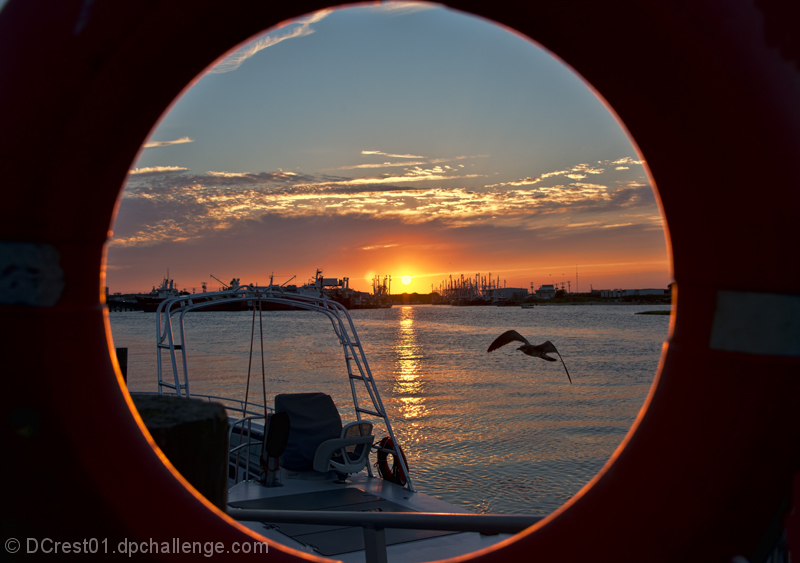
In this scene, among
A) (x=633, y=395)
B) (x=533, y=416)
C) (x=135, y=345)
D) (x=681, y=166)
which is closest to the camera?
(x=681, y=166)

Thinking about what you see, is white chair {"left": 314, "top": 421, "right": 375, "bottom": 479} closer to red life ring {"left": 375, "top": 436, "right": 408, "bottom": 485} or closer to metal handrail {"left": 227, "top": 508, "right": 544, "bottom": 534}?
red life ring {"left": 375, "top": 436, "right": 408, "bottom": 485}

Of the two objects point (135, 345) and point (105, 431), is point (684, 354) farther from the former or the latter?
point (135, 345)

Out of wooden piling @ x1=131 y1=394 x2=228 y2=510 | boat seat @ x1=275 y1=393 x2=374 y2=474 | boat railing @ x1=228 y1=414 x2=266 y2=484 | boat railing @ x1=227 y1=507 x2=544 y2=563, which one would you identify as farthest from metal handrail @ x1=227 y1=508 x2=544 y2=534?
boat seat @ x1=275 y1=393 x2=374 y2=474

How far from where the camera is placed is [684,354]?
1514mm

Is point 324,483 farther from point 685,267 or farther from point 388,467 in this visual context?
point 685,267

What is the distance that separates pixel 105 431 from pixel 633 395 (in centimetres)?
2390

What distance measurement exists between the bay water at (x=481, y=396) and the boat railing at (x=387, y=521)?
4248 millimetres

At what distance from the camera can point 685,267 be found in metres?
1.56

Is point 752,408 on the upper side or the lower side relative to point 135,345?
upper

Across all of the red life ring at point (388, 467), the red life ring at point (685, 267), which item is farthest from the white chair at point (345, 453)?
the red life ring at point (685, 267)

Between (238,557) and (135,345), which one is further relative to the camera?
(135,345)

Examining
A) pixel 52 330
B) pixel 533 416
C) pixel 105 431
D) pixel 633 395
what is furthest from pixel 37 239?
pixel 633 395

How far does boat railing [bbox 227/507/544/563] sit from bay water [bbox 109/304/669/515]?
4248 mm

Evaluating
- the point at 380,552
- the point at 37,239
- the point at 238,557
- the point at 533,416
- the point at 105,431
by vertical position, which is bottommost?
the point at 533,416
